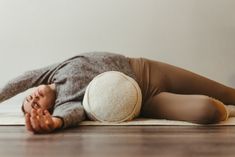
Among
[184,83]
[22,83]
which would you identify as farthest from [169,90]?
[22,83]

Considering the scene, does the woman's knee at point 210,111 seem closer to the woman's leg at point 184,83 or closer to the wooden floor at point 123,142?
the wooden floor at point 123,142

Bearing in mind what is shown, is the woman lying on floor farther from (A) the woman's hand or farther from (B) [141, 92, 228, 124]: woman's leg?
(A) the woman's hand

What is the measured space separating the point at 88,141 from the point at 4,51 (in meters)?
1.49

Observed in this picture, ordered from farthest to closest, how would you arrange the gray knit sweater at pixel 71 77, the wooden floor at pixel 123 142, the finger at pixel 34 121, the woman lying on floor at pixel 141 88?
the gray knit sweater at pixel 71 77 → the woman lying on floor at pixel 141 88 → the finger at pixel 34 121 → the wooden floor at pixel 123 142

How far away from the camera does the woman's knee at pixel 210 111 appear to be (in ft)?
5.06

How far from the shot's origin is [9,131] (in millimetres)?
1498

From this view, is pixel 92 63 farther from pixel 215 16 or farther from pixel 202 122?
Result: pixel 215 16

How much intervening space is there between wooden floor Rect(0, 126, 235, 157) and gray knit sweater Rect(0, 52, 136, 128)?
0.19 m

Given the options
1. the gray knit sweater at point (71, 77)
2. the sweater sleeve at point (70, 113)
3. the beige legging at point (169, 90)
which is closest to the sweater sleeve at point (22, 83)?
the gray knit sweater at point (71, 77)

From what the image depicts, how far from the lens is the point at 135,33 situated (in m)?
2.52

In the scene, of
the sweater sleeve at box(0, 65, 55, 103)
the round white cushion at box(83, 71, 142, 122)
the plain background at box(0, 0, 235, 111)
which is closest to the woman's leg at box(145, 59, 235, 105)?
the round white cushion at box(83, 71, 142, 122)

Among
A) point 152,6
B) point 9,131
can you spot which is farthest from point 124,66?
point 152,6

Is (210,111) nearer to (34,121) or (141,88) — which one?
(141,88)

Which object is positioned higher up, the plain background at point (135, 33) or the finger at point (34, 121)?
the plain background at point (135, 33)
